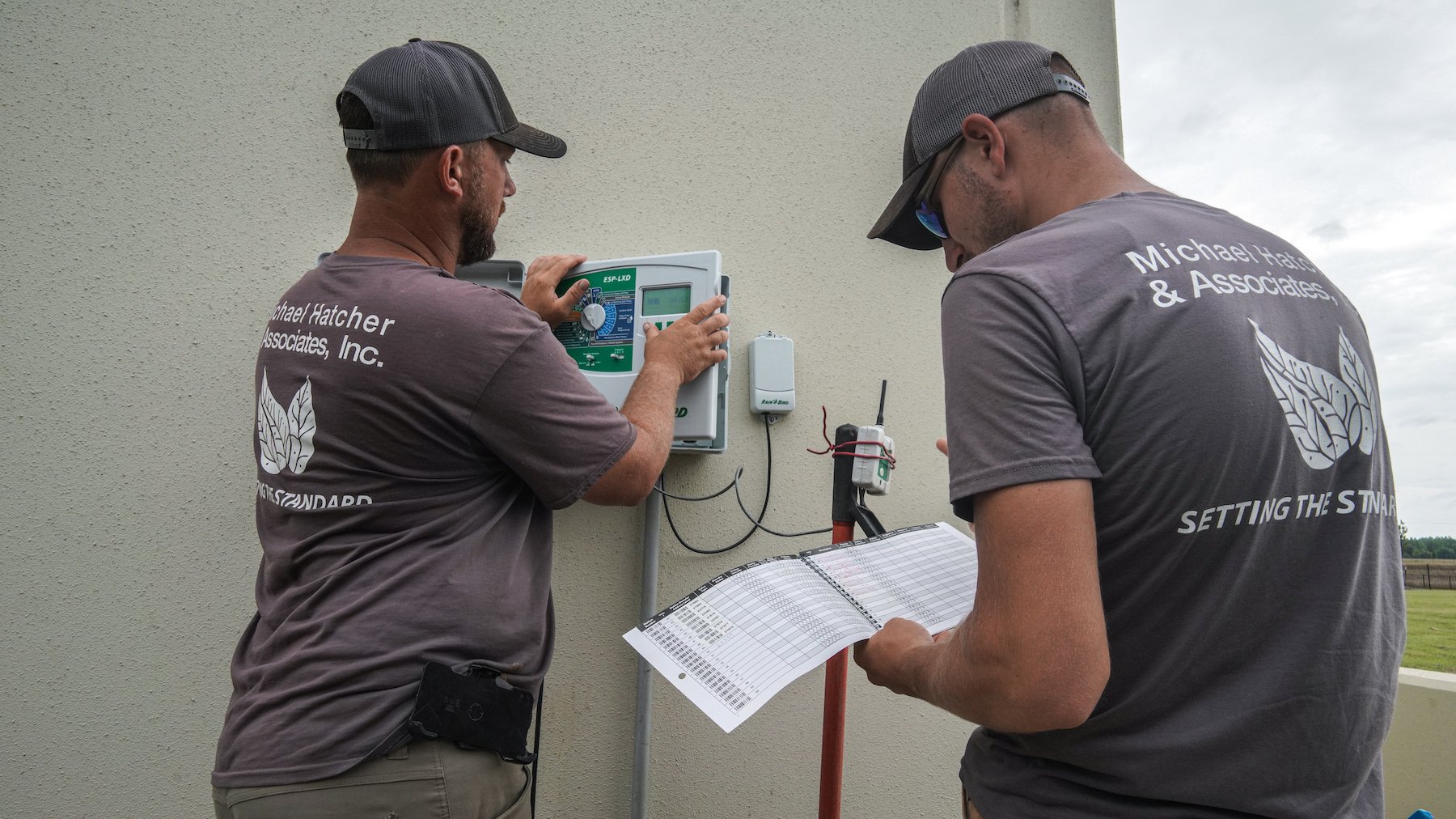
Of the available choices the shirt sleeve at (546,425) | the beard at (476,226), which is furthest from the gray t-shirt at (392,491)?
the beard at (476,226)

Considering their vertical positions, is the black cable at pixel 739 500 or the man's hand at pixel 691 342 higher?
the man's hand at pixel 691 342

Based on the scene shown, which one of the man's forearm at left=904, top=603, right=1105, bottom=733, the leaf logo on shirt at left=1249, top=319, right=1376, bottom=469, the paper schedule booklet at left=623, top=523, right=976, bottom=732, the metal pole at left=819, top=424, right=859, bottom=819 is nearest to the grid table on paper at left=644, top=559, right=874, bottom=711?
the paper schedule booklet at left=623, top=523, right=976, bottom=732

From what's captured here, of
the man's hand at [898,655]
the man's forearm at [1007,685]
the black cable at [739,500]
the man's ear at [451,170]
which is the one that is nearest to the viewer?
the man's forearm at [1007,685]

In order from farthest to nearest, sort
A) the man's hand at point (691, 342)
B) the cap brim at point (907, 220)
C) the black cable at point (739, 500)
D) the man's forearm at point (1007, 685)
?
the black cable at point (739, 500) → the man's hand at point (691, 342) → the cap brim at point (907, 220) → the man's forearm at point (1007, 685)

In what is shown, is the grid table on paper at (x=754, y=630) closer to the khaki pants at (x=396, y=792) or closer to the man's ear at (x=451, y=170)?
the khaki pants at (x=396, y=792)

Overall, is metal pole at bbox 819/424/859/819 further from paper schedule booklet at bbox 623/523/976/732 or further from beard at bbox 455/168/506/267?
beard at bbox 455/168/506/267

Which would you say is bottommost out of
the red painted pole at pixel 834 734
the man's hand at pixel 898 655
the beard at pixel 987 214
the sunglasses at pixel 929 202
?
the red painted pole at pixel 834 734

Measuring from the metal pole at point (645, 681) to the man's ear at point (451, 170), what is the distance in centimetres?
75

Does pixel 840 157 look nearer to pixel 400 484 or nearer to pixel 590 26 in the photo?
pixel 590 26

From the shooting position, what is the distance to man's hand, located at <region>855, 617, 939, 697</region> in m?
0.93

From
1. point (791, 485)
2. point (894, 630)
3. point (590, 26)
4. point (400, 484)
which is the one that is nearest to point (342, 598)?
point (400, 484)

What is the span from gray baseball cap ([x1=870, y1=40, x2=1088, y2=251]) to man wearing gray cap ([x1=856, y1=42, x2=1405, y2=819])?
280 millimetres

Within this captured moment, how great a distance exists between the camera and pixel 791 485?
1951 mm

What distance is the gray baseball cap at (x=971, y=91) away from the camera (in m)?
1.03
